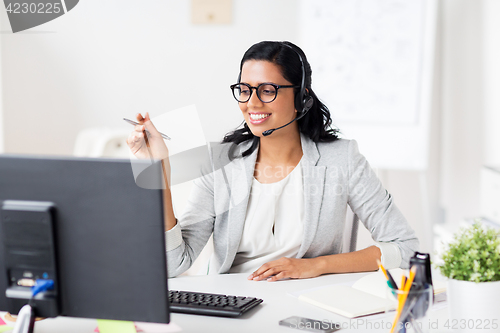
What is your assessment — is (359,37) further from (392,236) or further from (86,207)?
(86,207)

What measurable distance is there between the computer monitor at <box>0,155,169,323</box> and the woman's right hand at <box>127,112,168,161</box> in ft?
1.53

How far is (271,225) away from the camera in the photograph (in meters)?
1.49

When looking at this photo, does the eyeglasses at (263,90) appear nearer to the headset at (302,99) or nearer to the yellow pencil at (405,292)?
the headset at (302,99)

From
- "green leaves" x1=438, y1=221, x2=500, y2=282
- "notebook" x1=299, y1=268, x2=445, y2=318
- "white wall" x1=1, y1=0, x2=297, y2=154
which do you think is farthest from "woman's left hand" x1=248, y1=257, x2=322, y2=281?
"white wall" x1=1, y1=0, x2=297, y2=154

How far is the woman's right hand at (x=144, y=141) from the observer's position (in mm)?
1198

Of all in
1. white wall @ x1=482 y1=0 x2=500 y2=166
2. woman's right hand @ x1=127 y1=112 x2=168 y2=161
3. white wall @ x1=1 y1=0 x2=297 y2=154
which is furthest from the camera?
white wall @ x1=1 y1=0 x2=297 y2=154

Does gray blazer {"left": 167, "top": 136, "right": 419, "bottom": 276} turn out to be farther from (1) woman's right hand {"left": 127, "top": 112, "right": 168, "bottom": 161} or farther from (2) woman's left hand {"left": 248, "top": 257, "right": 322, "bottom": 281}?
(1) woman's right hand {"left": 127, "top": 112, "right": 168, "bottom": 161}

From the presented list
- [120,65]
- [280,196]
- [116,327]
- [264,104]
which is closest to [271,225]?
[280,196]

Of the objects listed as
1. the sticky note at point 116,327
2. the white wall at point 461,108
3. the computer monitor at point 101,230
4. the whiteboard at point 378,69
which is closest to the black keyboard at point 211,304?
the sticky note at point 116,327

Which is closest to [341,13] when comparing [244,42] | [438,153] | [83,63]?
[244,42]

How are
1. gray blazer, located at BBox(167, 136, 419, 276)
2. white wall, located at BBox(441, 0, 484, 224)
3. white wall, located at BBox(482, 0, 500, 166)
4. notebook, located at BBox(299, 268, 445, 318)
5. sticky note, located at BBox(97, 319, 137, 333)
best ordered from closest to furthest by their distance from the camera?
sticky note, located at BBox(97, 319, 137, 333) < notebook, located at BBox(299, 268, 445, 318) < gray blazer, located at BBox(167, 136, 419, 276) < white wall, located at BBox(482, 0, 500, 166) < white wall, located at BBox(441, 0, 484, 224)

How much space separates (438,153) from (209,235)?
2.13 m

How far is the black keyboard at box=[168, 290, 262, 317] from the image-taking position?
0.97m

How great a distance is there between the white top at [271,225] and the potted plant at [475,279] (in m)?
0.67
